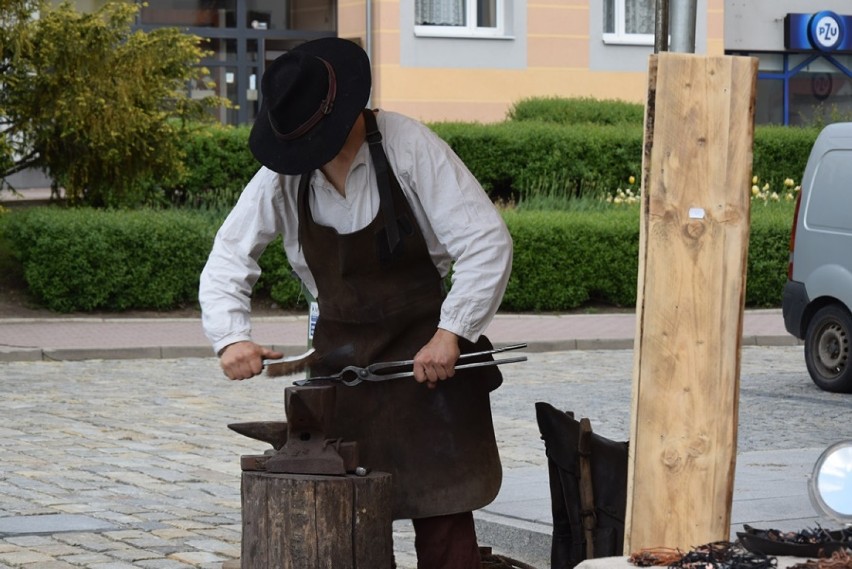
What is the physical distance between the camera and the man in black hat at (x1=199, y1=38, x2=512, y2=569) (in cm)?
444

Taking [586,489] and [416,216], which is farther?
[586,489]

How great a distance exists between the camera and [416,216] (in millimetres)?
4566

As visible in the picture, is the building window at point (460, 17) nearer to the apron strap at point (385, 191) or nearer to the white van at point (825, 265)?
the white van at point (825, 265)

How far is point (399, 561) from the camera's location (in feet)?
21.4

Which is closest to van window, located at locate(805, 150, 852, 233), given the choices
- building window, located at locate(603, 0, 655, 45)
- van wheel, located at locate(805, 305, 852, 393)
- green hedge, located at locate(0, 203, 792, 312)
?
van wheel, located at locate(805, 305, 852, 393)

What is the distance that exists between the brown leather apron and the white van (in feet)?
26.1

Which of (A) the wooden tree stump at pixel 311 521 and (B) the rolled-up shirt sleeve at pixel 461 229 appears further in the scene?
(B) the rolled-up shirt sleeve at pixel 461 229

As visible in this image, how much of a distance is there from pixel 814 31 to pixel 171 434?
81.9 ft

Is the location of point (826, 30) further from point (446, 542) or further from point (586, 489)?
point (446, 542)

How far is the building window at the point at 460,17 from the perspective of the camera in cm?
2672

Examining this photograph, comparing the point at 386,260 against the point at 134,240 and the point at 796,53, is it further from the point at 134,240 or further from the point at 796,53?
the point at 796,53

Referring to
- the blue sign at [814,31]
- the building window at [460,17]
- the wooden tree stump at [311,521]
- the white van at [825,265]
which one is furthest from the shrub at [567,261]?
the blue sign at [814,31]

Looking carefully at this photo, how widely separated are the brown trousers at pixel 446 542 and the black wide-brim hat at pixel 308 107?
44.3 inches

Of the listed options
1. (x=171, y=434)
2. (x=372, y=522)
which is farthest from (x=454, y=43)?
(x=372, y=522)
